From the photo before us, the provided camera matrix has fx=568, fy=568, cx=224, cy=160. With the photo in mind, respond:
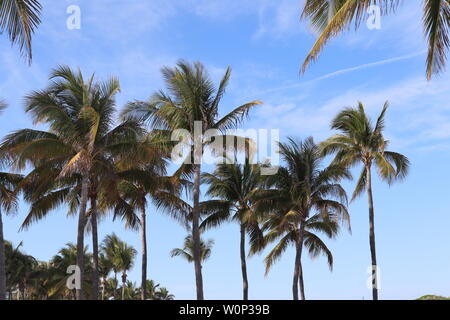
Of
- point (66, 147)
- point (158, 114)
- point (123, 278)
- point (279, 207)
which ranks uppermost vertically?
point (158, 114)

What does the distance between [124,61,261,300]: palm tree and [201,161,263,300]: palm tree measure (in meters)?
9.43

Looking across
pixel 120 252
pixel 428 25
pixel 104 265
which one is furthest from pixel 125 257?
pixel 428 25

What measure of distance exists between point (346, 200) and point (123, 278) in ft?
105

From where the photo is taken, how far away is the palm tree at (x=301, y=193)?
104ft

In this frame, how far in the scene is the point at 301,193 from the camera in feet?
104

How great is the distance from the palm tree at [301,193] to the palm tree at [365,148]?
1088 millimetres

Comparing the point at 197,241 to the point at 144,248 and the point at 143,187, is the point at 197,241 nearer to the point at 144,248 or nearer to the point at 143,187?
the point at 143,187

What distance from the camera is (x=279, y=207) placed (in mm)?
32719

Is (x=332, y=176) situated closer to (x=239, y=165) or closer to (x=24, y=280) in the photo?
(x=239, y=165)

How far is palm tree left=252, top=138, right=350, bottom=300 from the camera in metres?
31.8

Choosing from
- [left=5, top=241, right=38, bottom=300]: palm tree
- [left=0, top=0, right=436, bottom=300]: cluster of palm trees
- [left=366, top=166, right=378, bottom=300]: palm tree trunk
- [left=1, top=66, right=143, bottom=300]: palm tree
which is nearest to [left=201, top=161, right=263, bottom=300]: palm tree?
[left=0, top=0, right=436, bottom=300]: cluster of palm trees

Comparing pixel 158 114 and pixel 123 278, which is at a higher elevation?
pixel 158 114

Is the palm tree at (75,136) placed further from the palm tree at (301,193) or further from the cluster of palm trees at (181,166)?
the palm tree at (301,193)
